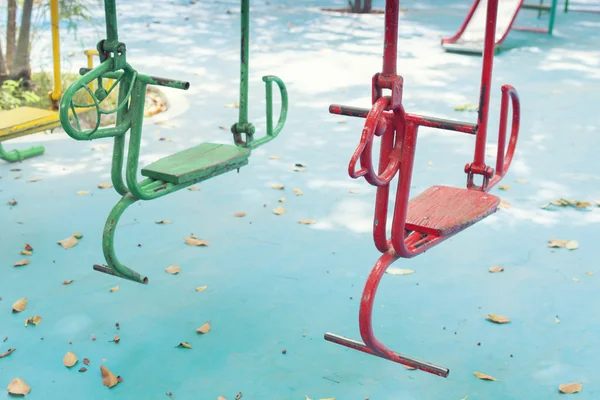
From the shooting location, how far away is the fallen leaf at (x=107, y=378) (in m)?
2.64

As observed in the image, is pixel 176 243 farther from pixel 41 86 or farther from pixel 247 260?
pixel 41 86

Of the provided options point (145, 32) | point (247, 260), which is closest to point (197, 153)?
point (247, 260)

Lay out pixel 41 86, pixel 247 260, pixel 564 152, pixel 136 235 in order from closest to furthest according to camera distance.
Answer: pixel 247 260 → pixel 136 235 → pixel 564 152 → pixel 41 86

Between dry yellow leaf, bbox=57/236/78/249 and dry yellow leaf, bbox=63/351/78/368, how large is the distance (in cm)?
103

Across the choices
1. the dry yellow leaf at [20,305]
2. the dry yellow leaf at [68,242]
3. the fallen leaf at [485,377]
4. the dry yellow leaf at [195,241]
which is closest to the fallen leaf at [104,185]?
the dry yellow leaf at [68,242]

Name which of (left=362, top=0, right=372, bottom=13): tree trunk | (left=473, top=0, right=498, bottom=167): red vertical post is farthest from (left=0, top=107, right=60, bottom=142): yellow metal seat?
(left=362, top=0, right=372, bottom=13): tree trunk

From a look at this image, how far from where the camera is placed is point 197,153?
3.14 metres

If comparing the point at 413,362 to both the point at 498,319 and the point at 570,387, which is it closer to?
the point at 570,387

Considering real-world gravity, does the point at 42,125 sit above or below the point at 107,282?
above

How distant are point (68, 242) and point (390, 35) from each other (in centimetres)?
233

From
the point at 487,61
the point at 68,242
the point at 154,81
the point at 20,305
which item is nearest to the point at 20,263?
the point at 68,242

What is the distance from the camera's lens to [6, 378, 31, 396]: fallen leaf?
2586 mm

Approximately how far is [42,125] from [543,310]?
2.52 meters

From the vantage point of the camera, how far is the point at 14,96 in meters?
6.18
